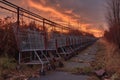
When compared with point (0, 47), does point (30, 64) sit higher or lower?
lower

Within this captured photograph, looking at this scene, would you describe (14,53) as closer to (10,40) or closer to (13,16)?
(10,40)

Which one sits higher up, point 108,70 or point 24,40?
point 24,40

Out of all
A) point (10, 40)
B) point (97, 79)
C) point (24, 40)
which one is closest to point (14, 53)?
point (10, 40)

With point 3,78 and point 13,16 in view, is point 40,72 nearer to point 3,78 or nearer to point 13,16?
point 3,78

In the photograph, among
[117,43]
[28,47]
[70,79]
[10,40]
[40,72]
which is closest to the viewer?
[70,79]

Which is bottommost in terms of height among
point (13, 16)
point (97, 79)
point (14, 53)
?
point (97, 79)

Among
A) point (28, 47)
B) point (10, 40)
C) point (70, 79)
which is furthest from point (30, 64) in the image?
point (70, 79)

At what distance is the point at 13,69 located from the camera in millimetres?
8484

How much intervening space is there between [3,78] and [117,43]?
1442cm

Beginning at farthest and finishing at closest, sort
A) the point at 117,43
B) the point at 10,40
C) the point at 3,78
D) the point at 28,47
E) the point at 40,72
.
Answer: the point at 117,43 < the point at 10,40 < the point at 28,47 < the point at 40,72 < the point at 3,78

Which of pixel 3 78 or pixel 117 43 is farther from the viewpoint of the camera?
pixel 117 43

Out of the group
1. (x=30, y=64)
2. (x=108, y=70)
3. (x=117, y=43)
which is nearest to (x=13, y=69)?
(x=30, y=64)

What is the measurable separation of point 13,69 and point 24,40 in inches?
44.9

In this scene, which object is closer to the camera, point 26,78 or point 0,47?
point 26,78
